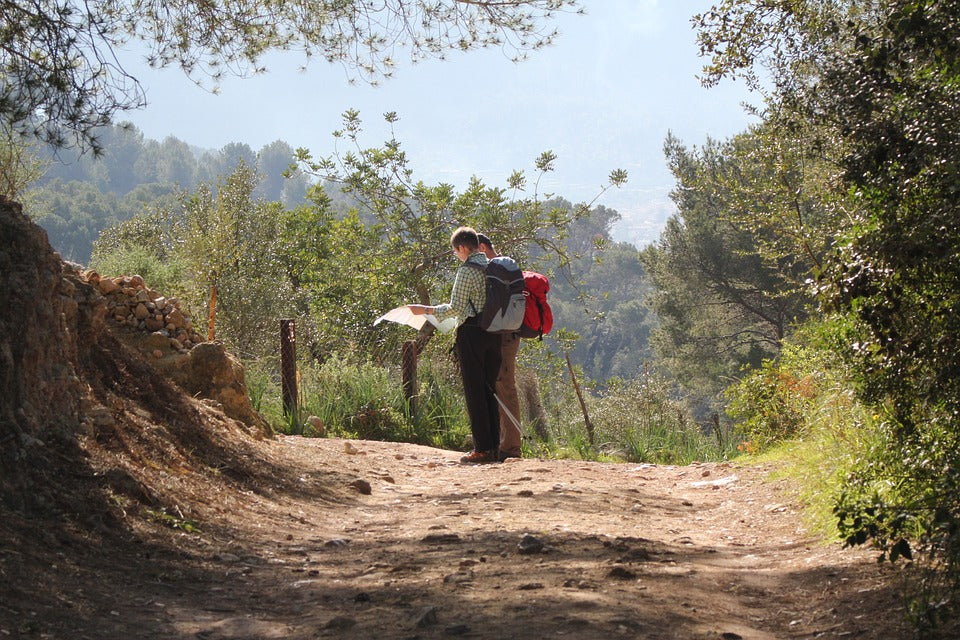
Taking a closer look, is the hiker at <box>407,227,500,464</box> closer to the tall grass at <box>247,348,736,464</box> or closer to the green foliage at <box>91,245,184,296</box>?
the tall grass at <box>247,348,736,464</box>

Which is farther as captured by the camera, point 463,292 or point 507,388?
point 507,388

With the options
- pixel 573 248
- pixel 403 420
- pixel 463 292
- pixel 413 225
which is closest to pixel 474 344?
pixel 463 292

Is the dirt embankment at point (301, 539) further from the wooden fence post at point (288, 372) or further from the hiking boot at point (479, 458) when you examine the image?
the wooden fence post at point (288, 372)

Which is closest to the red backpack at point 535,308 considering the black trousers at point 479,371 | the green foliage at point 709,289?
the black trousers at point 479,371

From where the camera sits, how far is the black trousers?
8.74m

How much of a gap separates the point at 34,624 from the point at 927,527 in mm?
3177

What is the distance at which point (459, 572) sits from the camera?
456 cm

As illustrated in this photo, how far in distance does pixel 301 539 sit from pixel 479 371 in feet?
11.2

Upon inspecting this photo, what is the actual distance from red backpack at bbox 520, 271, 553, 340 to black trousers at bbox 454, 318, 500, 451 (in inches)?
11.9

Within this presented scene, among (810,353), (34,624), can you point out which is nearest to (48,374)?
(34,624)

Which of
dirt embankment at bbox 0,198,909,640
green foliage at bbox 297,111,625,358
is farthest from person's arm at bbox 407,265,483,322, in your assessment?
green foliage at bbox 297,111,625,358

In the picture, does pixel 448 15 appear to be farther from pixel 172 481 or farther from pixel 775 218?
pixel 775 218

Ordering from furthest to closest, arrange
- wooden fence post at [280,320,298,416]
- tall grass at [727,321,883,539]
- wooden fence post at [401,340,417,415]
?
wooden fence post at [401,340,417,415]
wooden fence post at [280,320,298,416]
tall grass at [727,321,883,539]

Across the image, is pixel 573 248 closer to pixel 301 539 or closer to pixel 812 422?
pixel 812 422
